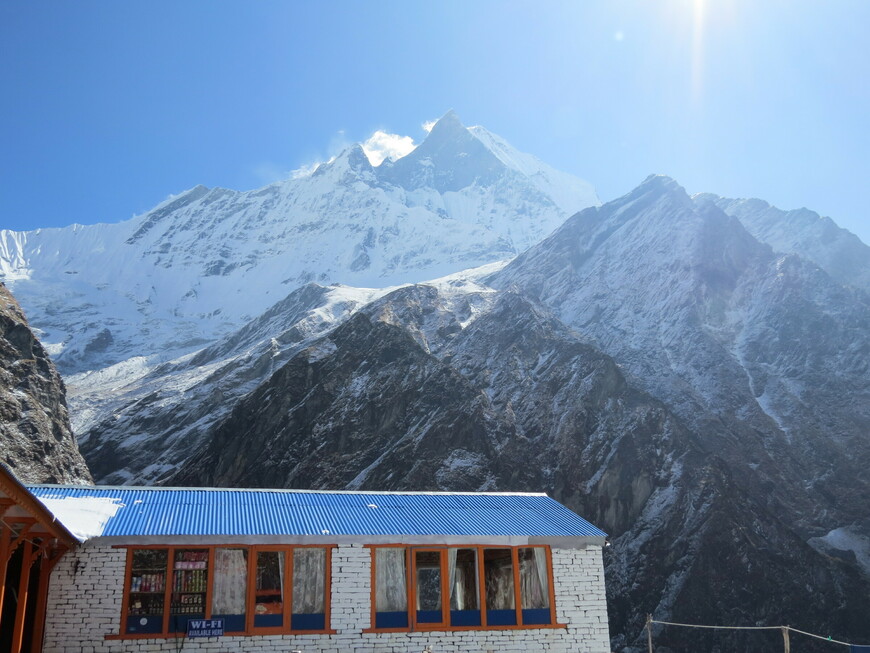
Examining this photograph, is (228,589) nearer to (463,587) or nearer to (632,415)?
(463,587)

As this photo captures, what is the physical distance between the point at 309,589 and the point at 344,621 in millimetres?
1328

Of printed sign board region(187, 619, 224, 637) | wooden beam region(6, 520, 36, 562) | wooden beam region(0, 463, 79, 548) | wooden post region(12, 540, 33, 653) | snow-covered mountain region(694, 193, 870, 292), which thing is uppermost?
snow-covered mountain region(694, 193, 870, 292)

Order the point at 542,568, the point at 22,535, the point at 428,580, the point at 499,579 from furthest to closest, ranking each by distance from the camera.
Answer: the point at 542,568
the point at 499,579
the point at 428,580
the point at 22,535

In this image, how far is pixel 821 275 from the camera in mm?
99875

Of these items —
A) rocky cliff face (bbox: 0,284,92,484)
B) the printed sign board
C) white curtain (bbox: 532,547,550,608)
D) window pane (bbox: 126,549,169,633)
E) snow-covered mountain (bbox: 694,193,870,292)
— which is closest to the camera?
window pane (bbox: 126,549,169,633)

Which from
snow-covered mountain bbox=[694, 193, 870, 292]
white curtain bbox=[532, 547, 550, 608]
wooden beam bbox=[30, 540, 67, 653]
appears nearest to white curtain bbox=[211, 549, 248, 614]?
wooden beam bbox=[30, 540, 67, 653]

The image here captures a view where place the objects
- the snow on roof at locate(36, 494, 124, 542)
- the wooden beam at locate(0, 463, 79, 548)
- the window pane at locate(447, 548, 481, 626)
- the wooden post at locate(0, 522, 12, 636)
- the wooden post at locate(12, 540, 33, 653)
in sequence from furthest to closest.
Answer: the window pane at locate(447, 548, 481, 626) < the snow on roof at locate(36, 494, 124, 542) < the wooden post at locate(12, 540, 33, 653) < the wooden post at locate(0, 522, 12, 636) < the wooden beam at locate(0, 463, 79, 548)

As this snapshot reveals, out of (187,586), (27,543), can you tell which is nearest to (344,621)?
(187,586)

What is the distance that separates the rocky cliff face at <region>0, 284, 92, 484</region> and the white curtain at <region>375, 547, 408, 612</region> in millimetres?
41605

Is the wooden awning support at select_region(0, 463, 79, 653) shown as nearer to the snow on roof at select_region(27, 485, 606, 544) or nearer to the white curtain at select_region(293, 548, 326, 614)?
the snow on roof at select_region(27, 485, 606, 544)

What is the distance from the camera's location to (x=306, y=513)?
81.4 ft

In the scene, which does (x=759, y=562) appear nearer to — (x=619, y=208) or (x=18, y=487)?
(x=18, y=487)

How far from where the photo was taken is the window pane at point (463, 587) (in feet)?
77.7

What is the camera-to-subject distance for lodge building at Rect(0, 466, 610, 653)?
21.3m
